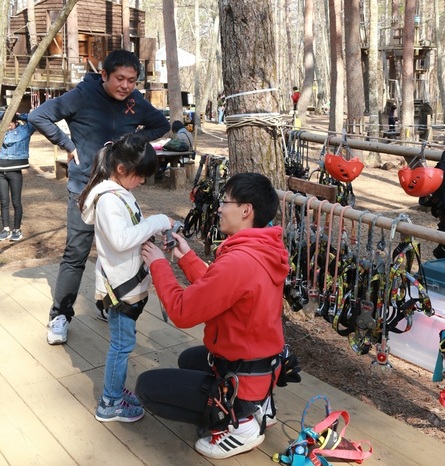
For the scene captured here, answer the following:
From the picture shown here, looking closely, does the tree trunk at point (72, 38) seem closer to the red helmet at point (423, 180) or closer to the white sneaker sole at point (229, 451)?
the red helmet at point (423, 180)

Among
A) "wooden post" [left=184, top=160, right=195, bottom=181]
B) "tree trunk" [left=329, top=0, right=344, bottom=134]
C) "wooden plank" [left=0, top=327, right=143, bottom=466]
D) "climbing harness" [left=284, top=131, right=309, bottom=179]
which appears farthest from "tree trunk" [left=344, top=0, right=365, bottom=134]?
"wooden plank" [left=0, top=327, right=143, bottom=466]

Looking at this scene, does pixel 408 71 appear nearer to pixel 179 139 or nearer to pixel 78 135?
pixel 179 139

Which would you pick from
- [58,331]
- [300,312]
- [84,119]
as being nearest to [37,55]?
[84,119]

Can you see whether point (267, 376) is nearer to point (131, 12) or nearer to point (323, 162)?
point (323, 162)

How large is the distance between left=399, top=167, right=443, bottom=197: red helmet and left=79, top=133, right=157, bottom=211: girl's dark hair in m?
1.91

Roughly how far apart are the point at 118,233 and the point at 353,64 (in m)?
13.2

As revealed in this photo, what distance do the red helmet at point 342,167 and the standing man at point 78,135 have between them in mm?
1474

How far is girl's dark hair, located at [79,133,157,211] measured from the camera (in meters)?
2.68

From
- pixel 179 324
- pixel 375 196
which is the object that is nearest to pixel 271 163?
pixel 179 324

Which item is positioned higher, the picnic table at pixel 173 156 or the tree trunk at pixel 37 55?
the tree trunk at pixel 37 55

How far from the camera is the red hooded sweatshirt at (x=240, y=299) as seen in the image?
2.28 m

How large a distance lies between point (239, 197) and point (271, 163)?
1.96 meters

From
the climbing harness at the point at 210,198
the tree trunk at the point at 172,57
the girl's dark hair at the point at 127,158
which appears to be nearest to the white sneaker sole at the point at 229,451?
the girl's dark hair at the point at 127,158

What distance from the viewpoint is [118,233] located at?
255cm
